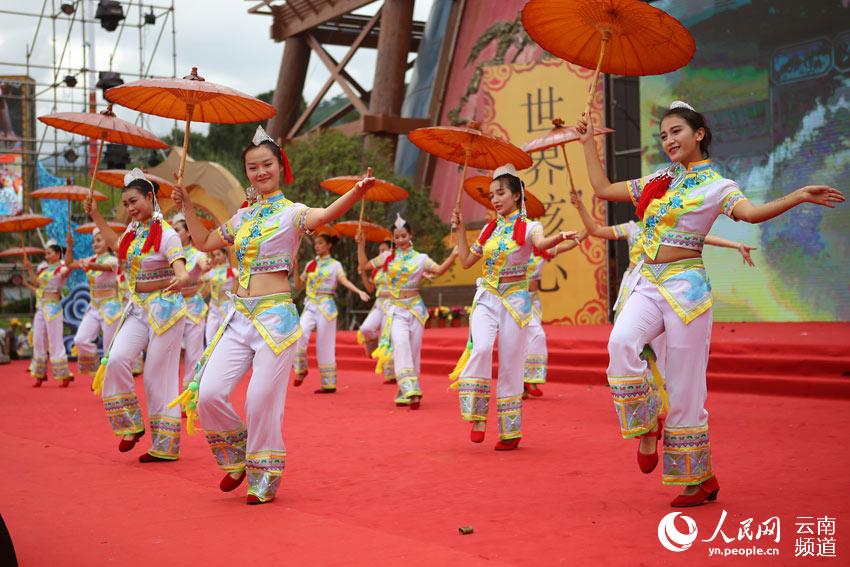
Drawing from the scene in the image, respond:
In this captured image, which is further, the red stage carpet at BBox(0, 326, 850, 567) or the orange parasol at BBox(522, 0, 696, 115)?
the orange parasol at BBox(522, 0, 696, 115)

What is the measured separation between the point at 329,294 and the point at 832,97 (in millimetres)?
7258

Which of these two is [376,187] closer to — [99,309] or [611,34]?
[99,309]

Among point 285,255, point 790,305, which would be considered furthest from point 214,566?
point 790,305

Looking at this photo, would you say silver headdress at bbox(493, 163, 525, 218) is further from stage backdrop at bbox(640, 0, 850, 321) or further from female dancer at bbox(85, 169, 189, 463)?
stage backdrop at bbox(640, 0, 850, 321)

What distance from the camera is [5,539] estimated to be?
311 centimetres

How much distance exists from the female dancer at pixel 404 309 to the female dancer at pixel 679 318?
487 centimetres

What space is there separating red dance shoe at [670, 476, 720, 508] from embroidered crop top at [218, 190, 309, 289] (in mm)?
2198

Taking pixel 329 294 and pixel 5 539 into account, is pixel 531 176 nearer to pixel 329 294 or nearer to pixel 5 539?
pixel 329 294

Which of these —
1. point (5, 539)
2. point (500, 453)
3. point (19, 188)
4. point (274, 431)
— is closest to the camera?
point (5, 539)

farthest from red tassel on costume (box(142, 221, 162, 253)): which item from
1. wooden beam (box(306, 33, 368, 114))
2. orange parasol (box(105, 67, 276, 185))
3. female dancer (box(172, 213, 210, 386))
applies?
wooden beam (box(306, 33, 368, 114))

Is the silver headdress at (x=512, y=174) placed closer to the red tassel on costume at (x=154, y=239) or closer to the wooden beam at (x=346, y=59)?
the red tassel on costume at (x=154, y=239)

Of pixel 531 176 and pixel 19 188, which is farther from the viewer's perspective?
pixel 19 188

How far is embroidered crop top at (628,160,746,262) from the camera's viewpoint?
4.32m

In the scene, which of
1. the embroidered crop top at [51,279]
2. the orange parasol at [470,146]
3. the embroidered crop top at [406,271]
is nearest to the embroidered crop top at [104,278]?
the embroidered crop top at [51,279]
